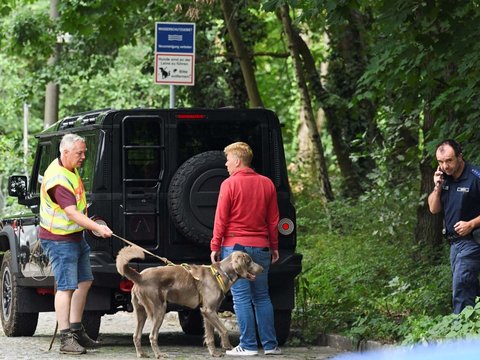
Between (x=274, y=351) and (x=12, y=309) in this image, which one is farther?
(x=12, y=309)

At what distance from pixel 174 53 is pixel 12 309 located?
13.3ft

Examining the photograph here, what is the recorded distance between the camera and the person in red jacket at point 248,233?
1108cm

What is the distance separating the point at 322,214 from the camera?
22.0m

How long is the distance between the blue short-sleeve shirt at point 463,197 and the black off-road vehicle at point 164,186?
1.86 m

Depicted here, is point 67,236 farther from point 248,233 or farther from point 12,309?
point 12,309

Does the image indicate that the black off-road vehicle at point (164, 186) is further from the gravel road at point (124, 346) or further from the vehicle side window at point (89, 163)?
the gravel road at point (124, 346)

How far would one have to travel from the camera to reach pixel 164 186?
11.7 metres

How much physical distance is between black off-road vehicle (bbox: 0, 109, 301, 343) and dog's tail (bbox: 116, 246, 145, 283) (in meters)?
0.67

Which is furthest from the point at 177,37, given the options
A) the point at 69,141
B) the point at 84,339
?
the point at 84,339

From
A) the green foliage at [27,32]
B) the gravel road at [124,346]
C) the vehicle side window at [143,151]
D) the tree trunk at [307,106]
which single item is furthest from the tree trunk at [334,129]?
the vehicle side window at [143,151]

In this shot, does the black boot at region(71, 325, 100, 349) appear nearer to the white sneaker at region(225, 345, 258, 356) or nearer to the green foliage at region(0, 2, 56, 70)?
the white sneaker at region(225, 345, 258, 356)

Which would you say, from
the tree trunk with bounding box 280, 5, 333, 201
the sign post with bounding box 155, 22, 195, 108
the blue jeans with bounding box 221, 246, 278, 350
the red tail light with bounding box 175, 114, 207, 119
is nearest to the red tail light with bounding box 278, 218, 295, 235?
the blue jeans with bounding box 221, 246, 278, 350

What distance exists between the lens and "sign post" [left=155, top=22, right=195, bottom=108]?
15.1m

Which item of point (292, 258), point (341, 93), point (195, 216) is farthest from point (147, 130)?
point (341, 93)
